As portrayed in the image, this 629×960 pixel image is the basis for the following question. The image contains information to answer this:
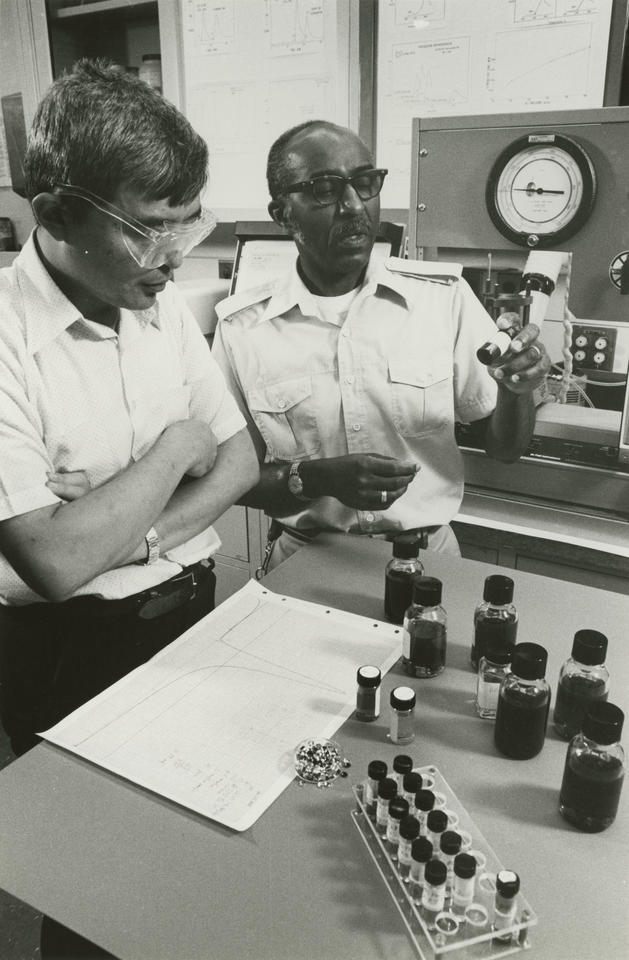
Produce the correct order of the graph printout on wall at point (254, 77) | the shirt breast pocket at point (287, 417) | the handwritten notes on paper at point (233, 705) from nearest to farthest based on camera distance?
the handwritten notes on paper at point (233, 705), the shirt breast pocket at point (287, 417), the graph printout on wall at point (254, 77)

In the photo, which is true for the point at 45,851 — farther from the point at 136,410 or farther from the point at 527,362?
the point at 527,362

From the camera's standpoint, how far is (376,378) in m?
1.84

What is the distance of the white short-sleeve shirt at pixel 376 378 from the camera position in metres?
1.84

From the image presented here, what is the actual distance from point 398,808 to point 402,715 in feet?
0.60

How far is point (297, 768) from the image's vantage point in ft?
3.16

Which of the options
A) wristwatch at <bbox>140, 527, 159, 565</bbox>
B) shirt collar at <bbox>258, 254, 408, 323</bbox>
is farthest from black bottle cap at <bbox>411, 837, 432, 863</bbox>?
shirt collar at <bbox>258, 254, 408, 323</bbox>

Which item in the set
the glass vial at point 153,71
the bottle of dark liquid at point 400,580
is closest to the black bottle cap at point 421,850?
the bottle of dark liquid at point 400,580

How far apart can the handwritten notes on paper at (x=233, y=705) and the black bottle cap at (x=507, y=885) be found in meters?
0.30

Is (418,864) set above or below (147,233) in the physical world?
below

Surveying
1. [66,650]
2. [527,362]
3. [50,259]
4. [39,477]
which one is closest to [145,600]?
[66,650]

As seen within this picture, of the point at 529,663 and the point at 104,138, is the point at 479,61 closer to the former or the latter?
the point at 104,138

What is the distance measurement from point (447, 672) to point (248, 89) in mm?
2494

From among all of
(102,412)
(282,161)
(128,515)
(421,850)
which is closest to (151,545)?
(128,515)

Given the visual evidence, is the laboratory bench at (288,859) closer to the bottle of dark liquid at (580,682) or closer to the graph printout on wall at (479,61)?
the bottle of dark liquid at (580,682)
